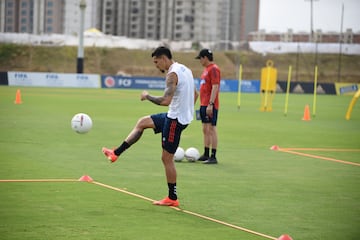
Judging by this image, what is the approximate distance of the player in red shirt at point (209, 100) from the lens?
17.6 meters

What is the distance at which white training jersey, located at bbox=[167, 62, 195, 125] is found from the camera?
1208 centimetres

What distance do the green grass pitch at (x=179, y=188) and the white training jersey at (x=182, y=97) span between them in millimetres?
1361

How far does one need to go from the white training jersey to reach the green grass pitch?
4.47 ft

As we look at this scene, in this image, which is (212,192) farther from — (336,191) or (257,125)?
(257,125)

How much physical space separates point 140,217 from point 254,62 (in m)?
91.2

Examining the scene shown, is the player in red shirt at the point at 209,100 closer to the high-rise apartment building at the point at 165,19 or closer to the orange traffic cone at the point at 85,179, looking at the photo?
the orange traffic cone at the point at 85,179

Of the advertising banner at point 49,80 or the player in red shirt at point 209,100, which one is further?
the advertising banner at point 49,80

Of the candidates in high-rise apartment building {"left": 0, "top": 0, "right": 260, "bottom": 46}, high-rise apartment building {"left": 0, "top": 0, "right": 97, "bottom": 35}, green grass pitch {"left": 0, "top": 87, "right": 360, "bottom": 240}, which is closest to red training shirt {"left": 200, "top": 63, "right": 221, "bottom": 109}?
green grass pitch {"left": 0, "top": 87, "right": 360, "bottom": 240}

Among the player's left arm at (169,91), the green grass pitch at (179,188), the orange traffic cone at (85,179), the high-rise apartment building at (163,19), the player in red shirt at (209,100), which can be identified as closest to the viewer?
the green grass pitch at (179,188)

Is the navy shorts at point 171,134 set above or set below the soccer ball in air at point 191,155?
above

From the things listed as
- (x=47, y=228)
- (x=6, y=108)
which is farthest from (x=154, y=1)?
(x=47, y=228)

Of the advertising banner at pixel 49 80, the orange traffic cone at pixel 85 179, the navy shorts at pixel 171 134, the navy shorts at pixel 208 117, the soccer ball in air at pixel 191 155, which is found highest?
the navy shorts at pixel 171 134

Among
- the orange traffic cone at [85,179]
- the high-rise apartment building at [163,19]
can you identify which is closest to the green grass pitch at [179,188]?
the orange traffic cone at [85,179]

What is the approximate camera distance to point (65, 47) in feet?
314
